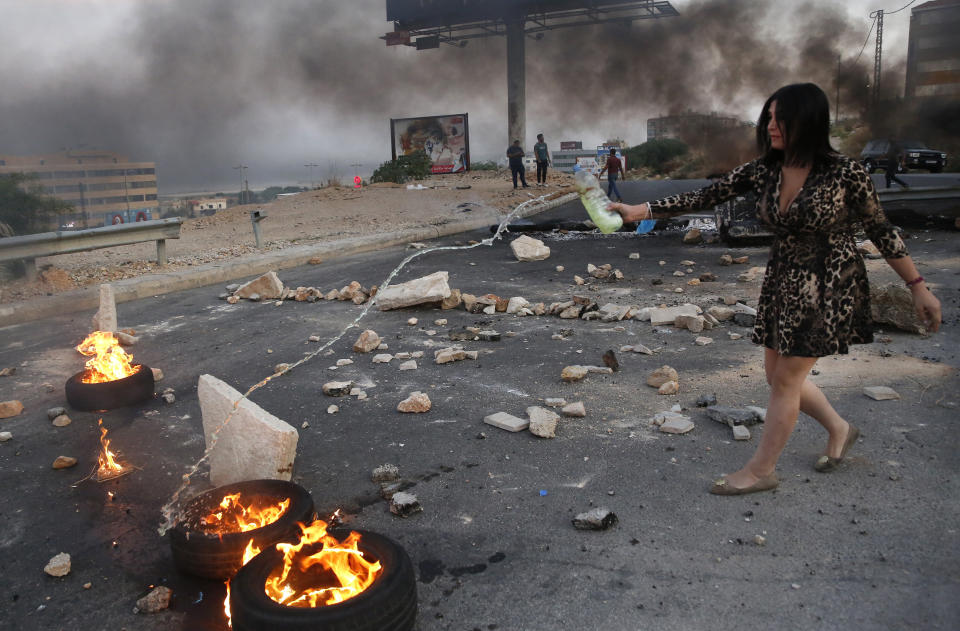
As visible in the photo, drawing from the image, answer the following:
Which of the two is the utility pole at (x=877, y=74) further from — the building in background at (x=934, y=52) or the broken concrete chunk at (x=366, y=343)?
the broken concrete chunk at (x=366, y=343)

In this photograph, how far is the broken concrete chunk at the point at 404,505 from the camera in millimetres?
3006

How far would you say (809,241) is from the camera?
2770 millimetres

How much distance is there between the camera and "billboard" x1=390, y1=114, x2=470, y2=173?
30516 millimetres

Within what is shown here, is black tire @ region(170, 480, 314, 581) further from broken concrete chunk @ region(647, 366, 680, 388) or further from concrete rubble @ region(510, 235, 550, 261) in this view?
concrete rubble @ region(510, 235, 550, 261)

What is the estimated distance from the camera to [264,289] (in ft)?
26.3

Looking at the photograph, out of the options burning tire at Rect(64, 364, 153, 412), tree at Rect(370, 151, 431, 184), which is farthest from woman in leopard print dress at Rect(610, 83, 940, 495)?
tree at Rect(370, 151, 431, 184)

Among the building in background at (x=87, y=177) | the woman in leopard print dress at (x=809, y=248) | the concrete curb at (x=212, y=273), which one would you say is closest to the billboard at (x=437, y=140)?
Result: the building in background at (x=87, y=177)

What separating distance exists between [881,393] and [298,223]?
14.6 m

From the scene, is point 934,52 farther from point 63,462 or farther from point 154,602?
point 154,602

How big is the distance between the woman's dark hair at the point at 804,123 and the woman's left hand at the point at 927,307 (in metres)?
0.68

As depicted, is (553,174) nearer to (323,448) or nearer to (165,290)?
(165,290)

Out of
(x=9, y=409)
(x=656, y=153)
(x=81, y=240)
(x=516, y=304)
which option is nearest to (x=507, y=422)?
(x=516, y=304)

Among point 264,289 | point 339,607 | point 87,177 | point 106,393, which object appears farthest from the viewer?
point 87,177

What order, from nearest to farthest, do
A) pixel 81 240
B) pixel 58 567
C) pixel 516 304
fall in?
pixel 58 567 → pixel 516 304 → pixel 81 240
